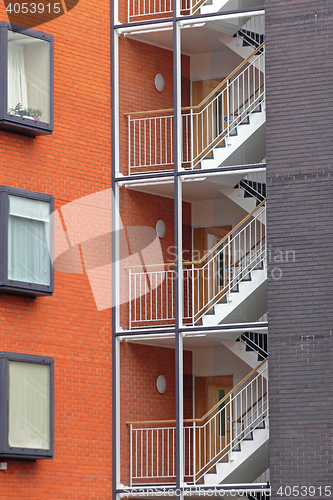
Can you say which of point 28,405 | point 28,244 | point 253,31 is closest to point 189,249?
point 253,31

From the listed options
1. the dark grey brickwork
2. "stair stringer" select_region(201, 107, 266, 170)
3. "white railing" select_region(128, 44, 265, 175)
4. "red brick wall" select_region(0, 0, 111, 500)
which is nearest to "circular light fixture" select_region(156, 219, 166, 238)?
"white railing" select_region(128, 44, 265, 175)

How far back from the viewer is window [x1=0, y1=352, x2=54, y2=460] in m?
15.2

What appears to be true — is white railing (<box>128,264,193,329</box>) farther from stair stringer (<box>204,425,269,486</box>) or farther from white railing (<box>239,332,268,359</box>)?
stair stringer (<box>204,425,269,486</box>)

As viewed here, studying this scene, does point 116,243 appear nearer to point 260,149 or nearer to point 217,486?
point 260,149

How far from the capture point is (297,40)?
17.3 metres

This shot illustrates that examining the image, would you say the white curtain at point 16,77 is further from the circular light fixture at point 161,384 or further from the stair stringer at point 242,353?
the circular light fixture at point 161,384

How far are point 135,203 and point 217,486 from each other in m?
5.25

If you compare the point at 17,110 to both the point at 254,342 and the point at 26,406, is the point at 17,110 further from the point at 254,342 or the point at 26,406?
the point at 254,342

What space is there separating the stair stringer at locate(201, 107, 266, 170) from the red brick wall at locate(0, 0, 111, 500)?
2001 mm

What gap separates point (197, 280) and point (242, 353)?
5.16ft

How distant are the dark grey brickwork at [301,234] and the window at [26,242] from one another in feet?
11.7

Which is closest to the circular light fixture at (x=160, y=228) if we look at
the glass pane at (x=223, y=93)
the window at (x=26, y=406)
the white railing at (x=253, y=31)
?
the glass pane at (x=223, y=93)

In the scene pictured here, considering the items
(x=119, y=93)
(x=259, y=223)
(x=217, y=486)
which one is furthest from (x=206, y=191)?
(x=217, y=486)

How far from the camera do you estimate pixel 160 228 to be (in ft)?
63.8
